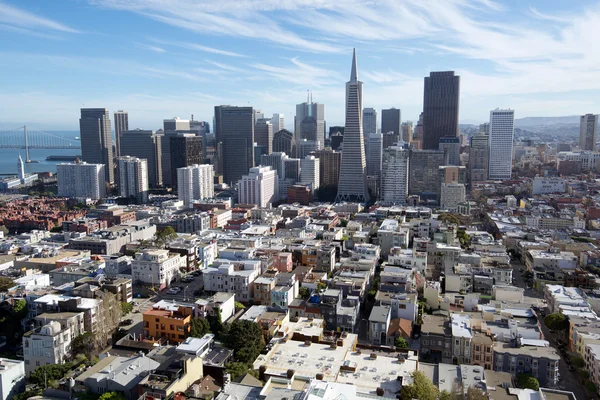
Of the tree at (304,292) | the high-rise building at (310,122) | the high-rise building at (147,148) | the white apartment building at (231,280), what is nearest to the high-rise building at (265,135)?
Result: the high-rise building at (310,122)

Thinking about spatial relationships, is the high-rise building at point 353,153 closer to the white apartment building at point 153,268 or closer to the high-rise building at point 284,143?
the high-rise building at point 284,143

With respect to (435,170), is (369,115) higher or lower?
higher

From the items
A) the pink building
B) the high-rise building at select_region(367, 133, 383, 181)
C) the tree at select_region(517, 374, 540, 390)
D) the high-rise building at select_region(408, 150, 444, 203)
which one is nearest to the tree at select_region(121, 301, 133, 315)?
the pink building

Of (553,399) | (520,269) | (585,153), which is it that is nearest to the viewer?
(553,399)

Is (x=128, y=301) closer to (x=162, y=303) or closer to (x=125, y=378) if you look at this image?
(x=162, y=303)

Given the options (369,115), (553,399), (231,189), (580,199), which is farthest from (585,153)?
(553,399)

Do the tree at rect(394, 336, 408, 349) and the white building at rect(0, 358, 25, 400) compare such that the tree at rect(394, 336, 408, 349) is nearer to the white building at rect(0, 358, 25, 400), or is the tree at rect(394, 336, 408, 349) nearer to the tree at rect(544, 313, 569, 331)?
the tree at rect(544, 313, 569, 331)

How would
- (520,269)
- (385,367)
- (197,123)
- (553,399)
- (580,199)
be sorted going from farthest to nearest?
(197,123) → (580,199) → (520,269) → (385,367) → (553,399)

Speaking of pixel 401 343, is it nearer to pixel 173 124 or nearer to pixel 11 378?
pixel 11 378
